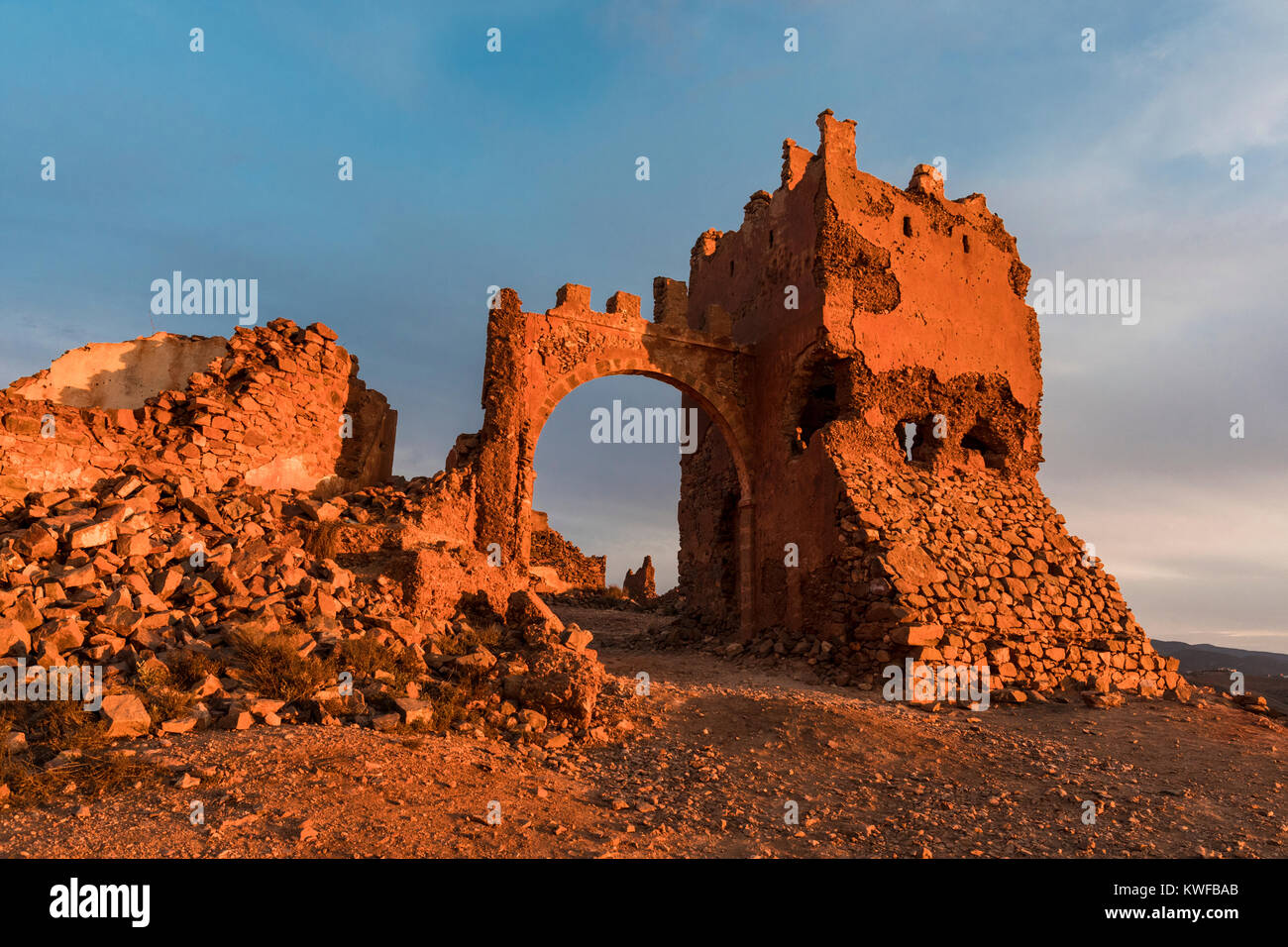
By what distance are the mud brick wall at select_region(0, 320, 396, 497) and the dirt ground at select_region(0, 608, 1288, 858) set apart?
17.4ft

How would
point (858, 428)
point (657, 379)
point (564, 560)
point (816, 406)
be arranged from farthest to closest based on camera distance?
point (564, 560), point (816, 406), point (657, 379), point (858, 428)

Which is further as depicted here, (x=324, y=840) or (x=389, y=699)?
(x=389, y=699)

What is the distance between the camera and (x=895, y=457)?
11680mm

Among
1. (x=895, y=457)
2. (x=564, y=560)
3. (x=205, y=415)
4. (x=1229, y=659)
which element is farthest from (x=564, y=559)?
(x=1229, y=659)

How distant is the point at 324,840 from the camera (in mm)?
3666

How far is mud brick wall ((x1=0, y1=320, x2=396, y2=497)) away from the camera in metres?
8.22

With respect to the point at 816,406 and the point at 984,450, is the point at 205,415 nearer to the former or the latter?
the point at 816,406

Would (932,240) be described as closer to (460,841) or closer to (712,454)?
(712,454)

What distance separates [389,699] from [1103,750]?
22.0 feet

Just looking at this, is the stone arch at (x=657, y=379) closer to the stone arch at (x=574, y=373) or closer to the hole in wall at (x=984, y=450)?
the stone arch at (x=574, y=373)

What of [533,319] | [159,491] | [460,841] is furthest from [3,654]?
[533,319]

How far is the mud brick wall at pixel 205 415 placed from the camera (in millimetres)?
8219

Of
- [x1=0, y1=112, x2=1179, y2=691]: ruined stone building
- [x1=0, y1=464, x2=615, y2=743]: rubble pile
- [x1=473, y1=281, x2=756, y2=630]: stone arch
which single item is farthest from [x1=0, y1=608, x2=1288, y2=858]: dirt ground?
[x1=473, y1=281, x2=756, y2=630]: stone arch

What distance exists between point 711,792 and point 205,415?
778 cm
